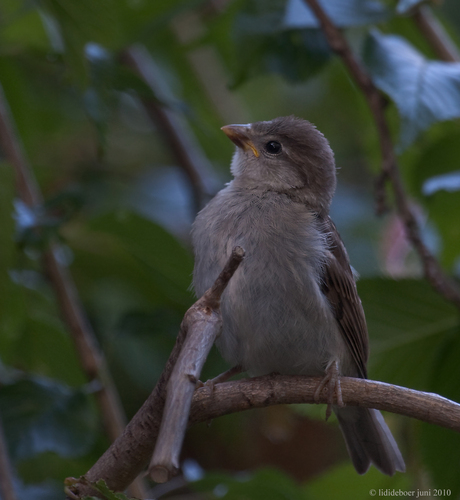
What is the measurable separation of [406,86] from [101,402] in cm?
207

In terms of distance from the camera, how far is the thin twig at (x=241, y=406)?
6.13ft

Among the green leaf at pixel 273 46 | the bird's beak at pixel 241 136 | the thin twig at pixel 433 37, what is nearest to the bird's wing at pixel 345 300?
the bird's beak at pixel 241 136

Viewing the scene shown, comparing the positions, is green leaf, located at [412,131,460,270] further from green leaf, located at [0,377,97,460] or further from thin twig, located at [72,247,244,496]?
green leaf, located at [0,377,97,460]

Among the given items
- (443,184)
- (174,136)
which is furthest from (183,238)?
(443,184)

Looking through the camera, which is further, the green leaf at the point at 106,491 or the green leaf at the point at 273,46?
the green leaf at the point at 273,46

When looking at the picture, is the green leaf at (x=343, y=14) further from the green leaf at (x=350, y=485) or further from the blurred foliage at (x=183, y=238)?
the green leaf at (x=350, y=485)

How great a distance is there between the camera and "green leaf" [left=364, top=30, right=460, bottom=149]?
9.44 feet

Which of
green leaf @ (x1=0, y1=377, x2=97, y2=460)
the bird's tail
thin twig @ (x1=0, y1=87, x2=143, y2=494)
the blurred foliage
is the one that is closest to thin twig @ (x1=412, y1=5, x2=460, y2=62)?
the blurred foliage

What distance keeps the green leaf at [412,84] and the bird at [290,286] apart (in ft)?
1.72

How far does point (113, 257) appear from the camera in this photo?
4.18m

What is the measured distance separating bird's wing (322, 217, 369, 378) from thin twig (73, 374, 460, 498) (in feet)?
2.27

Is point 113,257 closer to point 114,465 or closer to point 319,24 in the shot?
point 319,24

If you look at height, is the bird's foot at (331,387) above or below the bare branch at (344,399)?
below

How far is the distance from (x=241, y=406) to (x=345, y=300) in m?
0.97
